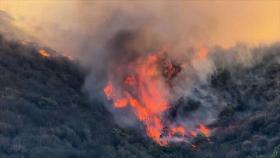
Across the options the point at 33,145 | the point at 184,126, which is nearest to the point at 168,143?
the point at 184,126

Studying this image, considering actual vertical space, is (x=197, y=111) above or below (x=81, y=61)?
below

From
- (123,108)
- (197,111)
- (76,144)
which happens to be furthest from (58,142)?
(197,111)

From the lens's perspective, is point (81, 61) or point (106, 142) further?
point (81, 61)

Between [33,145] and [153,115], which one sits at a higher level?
[153,115]

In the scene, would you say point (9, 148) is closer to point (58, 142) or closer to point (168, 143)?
point (58, 142)

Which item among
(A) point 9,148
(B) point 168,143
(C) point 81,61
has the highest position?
(C) point 81,61

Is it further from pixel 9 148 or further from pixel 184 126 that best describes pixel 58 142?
pixel 184 126

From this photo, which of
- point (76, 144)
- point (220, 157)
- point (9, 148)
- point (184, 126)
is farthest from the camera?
point (184, 126)

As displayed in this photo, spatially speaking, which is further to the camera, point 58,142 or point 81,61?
point 81,61

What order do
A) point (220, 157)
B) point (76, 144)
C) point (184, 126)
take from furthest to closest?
point (184, 126), point (220, 157), point (76, 144)
